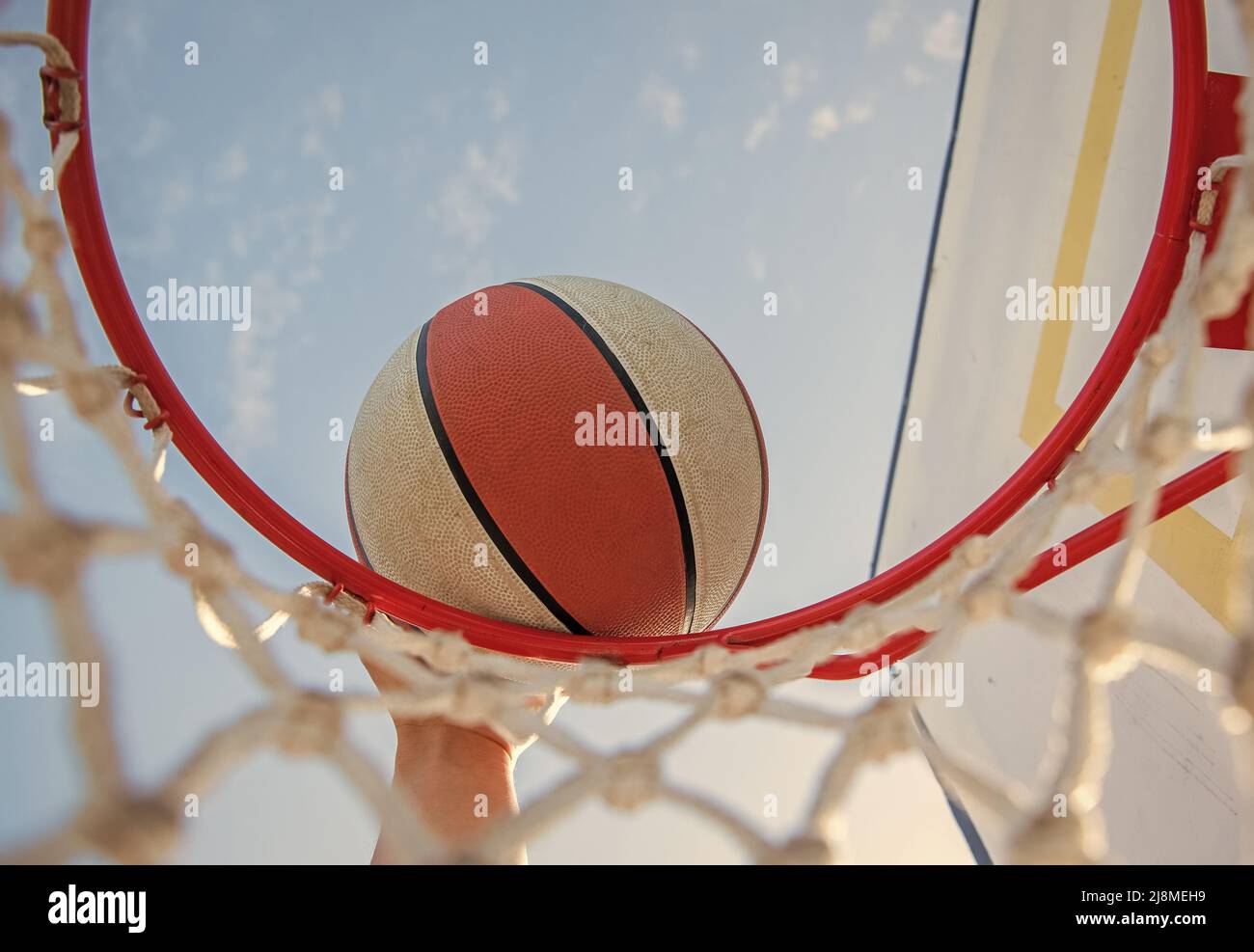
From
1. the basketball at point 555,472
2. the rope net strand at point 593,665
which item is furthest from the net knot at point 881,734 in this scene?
the basketball at point 555,472

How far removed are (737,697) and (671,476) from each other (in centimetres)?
58

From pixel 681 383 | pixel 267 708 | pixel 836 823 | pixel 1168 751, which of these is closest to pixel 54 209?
pixel 267 708

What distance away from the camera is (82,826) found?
2.39ft

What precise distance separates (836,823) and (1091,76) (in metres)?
2.08

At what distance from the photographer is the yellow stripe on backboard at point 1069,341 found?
5.53 feet

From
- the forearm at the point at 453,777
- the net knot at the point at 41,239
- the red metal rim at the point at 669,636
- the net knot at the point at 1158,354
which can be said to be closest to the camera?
the net knot at the point at 41,239

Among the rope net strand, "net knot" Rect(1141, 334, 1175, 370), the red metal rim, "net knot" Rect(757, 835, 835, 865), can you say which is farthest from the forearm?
"net knot" Rect(1141, 334, 1175, 370)

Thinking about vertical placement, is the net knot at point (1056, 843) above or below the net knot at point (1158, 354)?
below

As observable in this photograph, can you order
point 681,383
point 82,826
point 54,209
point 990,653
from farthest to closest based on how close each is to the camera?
point 990,653 → point 681,383 → point 54,209 → point 82,826

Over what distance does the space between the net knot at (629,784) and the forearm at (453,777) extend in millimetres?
618

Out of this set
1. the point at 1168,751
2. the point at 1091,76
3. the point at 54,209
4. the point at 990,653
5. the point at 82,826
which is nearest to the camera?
the point at 82,826

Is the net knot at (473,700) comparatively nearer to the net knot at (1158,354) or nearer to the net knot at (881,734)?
the net knot at (881,734)

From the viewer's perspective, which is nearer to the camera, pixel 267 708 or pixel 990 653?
pixel 267 708
